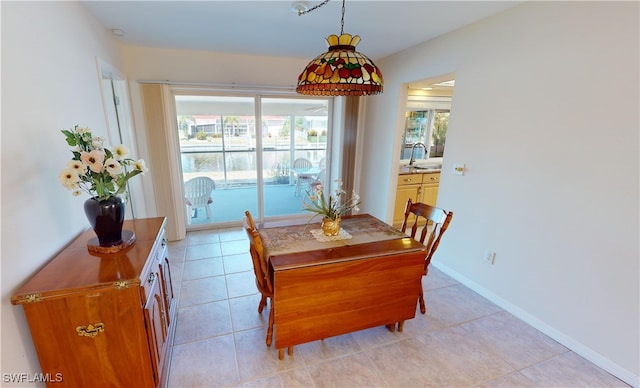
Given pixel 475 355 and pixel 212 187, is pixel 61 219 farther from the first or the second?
pixel 475 355

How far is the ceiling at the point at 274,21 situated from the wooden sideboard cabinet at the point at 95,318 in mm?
1898

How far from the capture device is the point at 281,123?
4.02 metres

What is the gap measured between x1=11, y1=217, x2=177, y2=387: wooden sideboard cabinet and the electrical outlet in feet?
8.60

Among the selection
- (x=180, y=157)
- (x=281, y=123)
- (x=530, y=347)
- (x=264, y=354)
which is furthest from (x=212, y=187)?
(x=530, y=347)

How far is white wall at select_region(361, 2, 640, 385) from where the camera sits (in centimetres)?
162

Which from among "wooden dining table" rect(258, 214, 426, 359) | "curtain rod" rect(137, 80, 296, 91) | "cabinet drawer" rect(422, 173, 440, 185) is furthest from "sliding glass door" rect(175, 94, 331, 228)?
"wooden dining table" rect(258, 214, 426, 359)

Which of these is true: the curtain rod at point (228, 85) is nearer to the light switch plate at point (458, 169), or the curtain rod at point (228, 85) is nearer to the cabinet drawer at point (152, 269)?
the cabinet drawer at point (152, 269)

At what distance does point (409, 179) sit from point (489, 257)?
1.72 metres

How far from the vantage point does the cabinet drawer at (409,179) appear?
154 inches

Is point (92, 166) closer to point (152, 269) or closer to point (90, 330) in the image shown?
point (152, 269)

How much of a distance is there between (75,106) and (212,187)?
7.53 feet

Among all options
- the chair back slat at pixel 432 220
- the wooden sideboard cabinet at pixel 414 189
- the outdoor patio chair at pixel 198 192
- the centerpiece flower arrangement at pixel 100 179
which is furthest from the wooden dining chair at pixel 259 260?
the wooden sideboard cabinet at pixel 414 189

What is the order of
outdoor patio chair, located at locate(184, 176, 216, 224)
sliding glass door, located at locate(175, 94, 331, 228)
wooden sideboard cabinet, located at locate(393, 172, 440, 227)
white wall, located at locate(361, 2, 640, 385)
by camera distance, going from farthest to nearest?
wooden sideboard cabinet, located at locate(393, 172, 440, 227)
outdoor patio chair, located at locate(184, 176, 216, 224)
sliding glass door, located at locate(175, 94, 331, 228)
white wall, located at locate(361, 2, 640, 385)

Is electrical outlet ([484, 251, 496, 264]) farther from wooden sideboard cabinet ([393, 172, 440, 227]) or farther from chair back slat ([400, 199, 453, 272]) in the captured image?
wooden sideboard cabinet ([393, 172, 440, 227])
